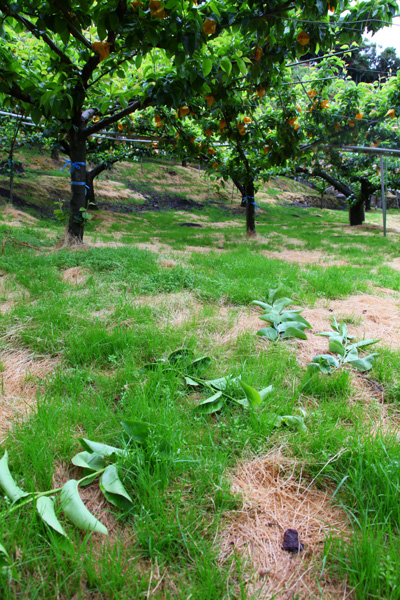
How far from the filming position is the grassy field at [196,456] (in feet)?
2.90

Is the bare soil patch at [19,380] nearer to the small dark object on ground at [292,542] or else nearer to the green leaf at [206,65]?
the small dark object on ground at [292,542]

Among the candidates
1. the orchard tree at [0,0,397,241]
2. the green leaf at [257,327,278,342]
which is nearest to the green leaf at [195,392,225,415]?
the green leaf at [257,327,278,342]

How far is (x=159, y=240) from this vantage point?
834cm

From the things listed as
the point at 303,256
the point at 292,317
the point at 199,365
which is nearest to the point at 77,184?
the point at 303,256

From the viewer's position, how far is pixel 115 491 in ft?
3.50

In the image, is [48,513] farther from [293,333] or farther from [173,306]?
[173,306]

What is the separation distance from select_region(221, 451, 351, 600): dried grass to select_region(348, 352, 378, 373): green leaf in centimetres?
95

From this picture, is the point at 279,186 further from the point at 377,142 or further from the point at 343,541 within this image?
the point at 343,541

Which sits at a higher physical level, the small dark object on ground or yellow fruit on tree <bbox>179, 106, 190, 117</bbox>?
yellow fruit on tree <bbox>179, 106, 190, 117</bbox>

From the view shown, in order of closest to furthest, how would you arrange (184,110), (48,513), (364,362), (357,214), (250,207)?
(48,513) → (364,362) → (184,110) → (250,207) → (357,214)

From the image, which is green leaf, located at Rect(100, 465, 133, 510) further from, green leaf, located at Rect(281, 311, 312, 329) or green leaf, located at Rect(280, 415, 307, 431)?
green leaf, located at Rect(281, 311, 312, 329)

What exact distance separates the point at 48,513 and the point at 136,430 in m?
0.38

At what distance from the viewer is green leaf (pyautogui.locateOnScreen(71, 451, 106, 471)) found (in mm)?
1186

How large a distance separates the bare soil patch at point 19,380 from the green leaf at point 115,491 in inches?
21.3
